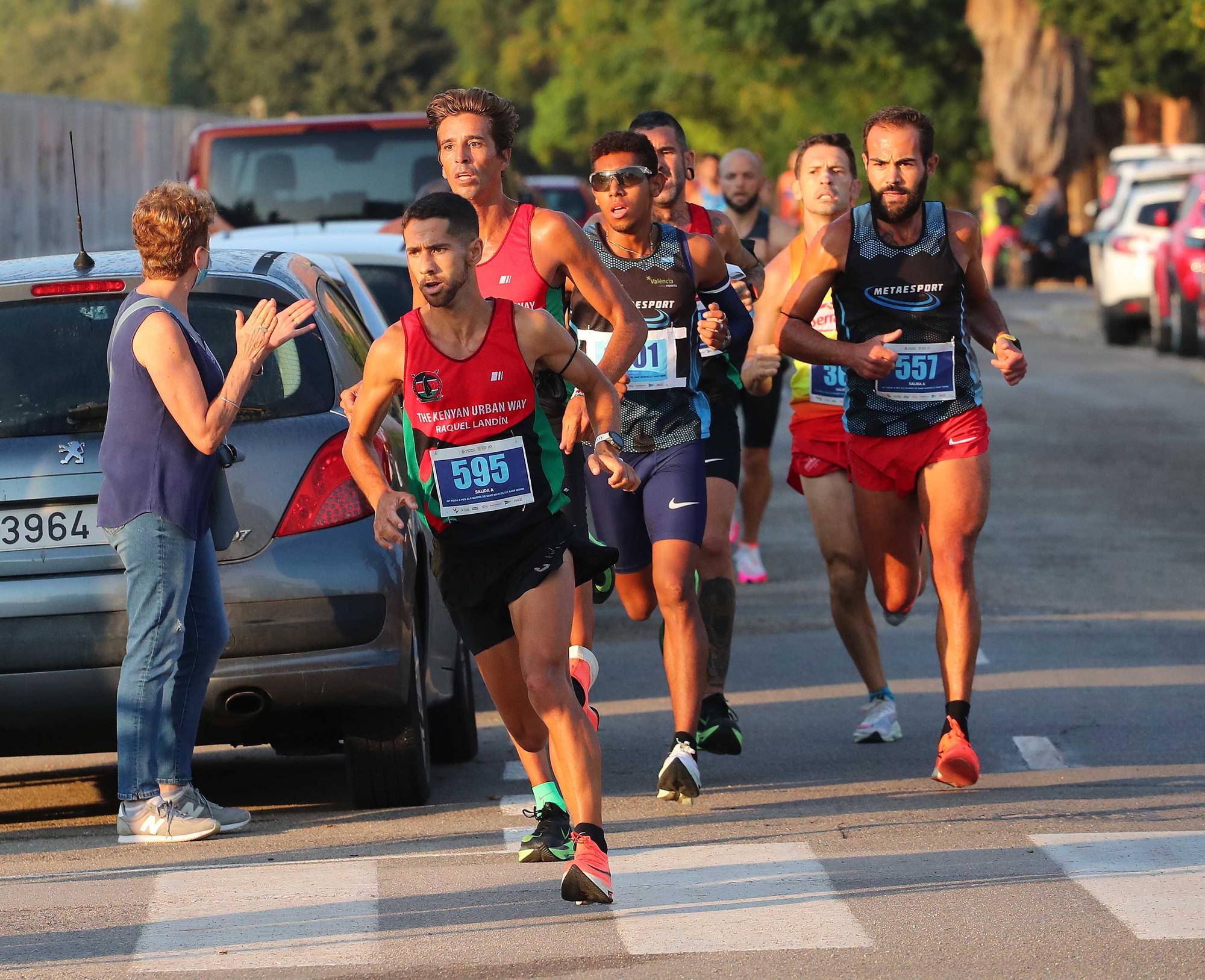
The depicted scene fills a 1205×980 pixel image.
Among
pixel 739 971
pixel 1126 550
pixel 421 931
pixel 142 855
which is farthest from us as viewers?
pixel 1126 550

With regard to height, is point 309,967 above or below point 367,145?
below

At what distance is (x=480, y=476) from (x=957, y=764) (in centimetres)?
210

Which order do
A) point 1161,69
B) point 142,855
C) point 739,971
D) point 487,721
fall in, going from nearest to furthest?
1. point 739,971
2. point 142,855
3. point 487,721
4. point 1161,69

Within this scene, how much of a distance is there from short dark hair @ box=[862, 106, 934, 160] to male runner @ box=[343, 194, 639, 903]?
1919 millimetres

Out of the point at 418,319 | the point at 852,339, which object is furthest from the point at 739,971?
the point at 852,339

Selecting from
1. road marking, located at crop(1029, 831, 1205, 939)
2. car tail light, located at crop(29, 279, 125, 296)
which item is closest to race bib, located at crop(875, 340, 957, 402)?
road marking, located at crop(1029, 831, 1205, 939)

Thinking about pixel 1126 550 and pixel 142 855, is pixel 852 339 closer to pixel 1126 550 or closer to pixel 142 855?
pixel 142 855

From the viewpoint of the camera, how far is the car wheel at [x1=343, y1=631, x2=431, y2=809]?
7379mm

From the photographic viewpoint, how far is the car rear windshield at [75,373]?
7301 millimetres

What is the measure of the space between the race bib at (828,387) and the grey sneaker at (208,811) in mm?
2741

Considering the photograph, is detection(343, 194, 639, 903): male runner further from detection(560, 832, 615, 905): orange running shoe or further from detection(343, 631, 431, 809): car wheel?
detection(343, 631, 431, 809): car wheel

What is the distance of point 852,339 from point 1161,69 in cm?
4346

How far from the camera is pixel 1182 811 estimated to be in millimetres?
7168

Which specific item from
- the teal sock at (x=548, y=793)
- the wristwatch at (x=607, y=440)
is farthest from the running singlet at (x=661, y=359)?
the teal sock at (x=548, y=793)
